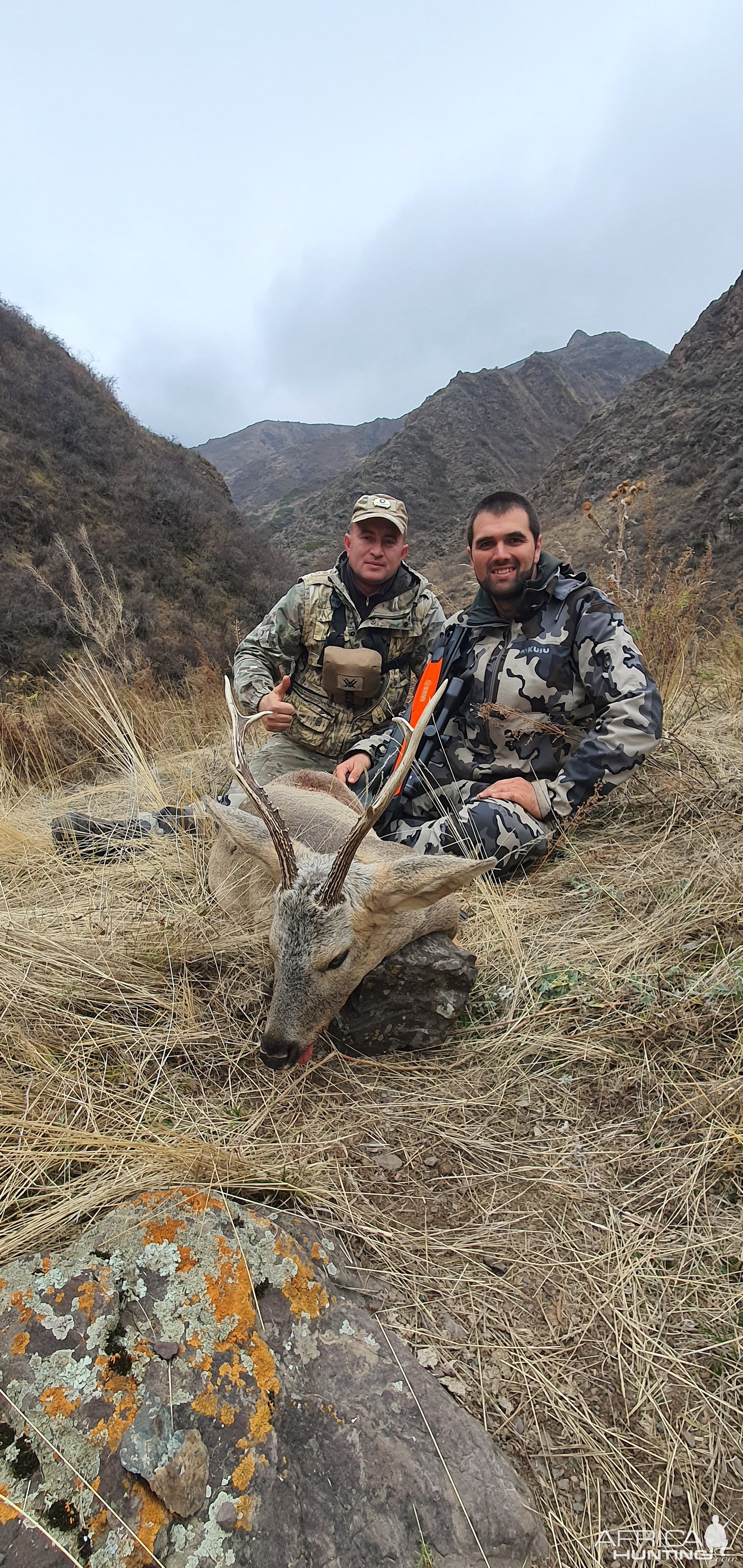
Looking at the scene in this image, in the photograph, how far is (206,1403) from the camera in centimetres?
131

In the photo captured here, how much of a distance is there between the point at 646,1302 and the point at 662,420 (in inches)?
1260

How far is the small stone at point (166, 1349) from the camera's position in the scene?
136 cm

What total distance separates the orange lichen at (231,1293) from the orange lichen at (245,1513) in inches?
8.7

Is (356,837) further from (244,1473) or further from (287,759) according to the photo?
(287,759)

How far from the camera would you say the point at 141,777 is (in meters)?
5.32

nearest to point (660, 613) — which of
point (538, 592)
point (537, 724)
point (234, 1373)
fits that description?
point (538, 592)

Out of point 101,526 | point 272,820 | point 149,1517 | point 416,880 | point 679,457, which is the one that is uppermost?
point 101,526

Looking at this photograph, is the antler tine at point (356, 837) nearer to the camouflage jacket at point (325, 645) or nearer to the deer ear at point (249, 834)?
the deer ear at point (249, 834)

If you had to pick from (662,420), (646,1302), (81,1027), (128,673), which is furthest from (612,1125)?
(662,420)

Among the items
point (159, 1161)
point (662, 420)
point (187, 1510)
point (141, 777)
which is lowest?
point (187, 1510)

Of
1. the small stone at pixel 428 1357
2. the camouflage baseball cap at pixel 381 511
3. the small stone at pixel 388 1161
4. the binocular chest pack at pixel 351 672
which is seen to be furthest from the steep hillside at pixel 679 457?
the small stone at pixel 428 1357

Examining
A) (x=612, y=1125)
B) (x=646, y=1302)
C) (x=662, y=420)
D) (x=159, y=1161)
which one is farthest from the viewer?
(x=662, y=420)

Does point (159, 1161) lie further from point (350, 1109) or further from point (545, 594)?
point (545, 594)

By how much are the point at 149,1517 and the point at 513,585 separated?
4181 millimetres
